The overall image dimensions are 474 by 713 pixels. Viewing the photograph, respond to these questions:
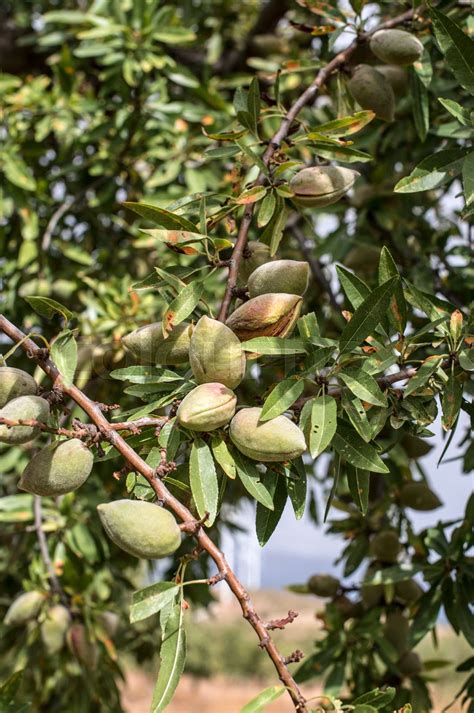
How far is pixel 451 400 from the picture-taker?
40.0 inches

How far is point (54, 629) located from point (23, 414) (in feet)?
3.74

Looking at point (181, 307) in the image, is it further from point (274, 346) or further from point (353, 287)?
point (353, 287)

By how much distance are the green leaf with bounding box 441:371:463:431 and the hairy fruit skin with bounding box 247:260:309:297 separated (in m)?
0.22

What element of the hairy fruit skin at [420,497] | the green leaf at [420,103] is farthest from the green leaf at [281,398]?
the hairy fruit skin at [420,497]

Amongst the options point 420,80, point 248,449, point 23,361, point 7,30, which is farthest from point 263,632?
point 7,30

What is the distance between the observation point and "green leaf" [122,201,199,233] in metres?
1.05

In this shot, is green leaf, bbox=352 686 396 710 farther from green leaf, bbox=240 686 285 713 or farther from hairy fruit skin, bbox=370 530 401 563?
hairy fruit skin, bbox=370 530 401 563

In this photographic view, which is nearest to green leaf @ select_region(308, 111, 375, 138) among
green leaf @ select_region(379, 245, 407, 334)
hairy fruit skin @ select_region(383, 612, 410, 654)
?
green leaf @ select_region(379, 245, 407, 334)

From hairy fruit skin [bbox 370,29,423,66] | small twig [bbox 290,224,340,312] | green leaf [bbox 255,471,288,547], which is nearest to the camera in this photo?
green leaf [bbox 255,471,288,547]

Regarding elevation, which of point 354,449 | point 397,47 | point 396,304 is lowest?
point 354,449

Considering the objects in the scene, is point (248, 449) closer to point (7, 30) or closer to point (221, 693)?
point (7, 30)

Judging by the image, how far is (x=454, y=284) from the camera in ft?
6.63

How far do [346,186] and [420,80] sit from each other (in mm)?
456

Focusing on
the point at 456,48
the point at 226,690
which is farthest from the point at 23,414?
the point at 226,690
